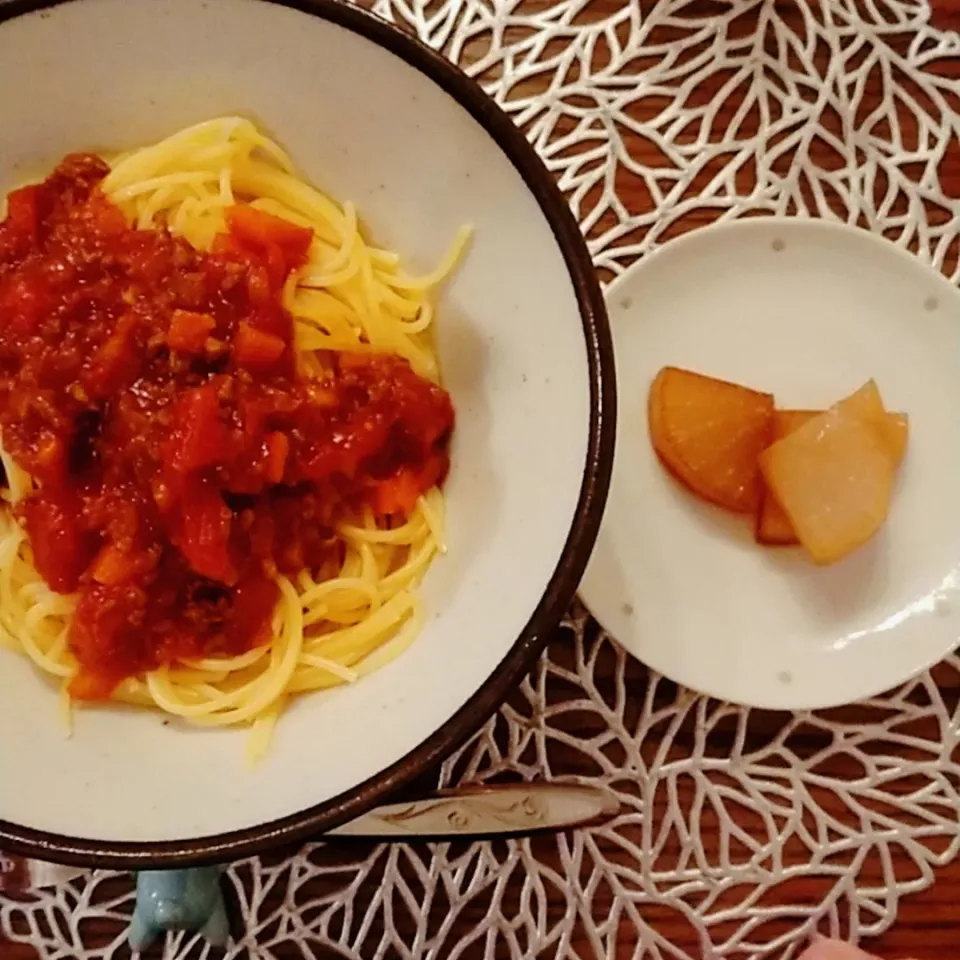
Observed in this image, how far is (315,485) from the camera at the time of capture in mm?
1583

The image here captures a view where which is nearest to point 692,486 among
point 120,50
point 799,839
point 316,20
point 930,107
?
point 799,839

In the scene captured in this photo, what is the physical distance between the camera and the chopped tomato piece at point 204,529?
4.82ft

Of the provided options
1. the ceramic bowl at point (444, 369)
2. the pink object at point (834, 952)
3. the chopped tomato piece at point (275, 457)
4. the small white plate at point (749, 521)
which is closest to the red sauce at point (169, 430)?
the chopped tomato piece at point (275, 457)

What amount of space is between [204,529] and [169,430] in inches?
5.3

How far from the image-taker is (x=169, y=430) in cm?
148

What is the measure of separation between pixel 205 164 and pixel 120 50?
0.19 metres

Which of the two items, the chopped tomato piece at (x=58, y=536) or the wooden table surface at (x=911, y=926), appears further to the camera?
the wooden table surface at (x=911, y=926)

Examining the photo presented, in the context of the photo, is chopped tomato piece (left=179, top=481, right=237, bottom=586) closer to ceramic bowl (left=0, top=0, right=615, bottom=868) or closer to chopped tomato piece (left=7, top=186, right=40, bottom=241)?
ceramic bowl (left=0, top=0, right=615, bottom=868)

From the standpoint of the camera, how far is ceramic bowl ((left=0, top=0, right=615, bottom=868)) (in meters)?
1.39

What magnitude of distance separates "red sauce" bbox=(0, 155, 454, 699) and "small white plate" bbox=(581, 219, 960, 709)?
0.47 metres

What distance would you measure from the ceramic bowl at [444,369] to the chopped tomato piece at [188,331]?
1.15 feet

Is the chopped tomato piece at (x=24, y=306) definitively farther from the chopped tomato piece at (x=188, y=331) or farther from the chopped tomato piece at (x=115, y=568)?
the chopped tomato piece at (x=115, y=568)

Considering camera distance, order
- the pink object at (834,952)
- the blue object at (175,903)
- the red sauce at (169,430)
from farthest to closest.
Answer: the pink object at (834,952), the blue object at (175,903), the red sauce at (169,430)

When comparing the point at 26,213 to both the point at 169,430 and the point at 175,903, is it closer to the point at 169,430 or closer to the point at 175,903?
the point at 169,430
